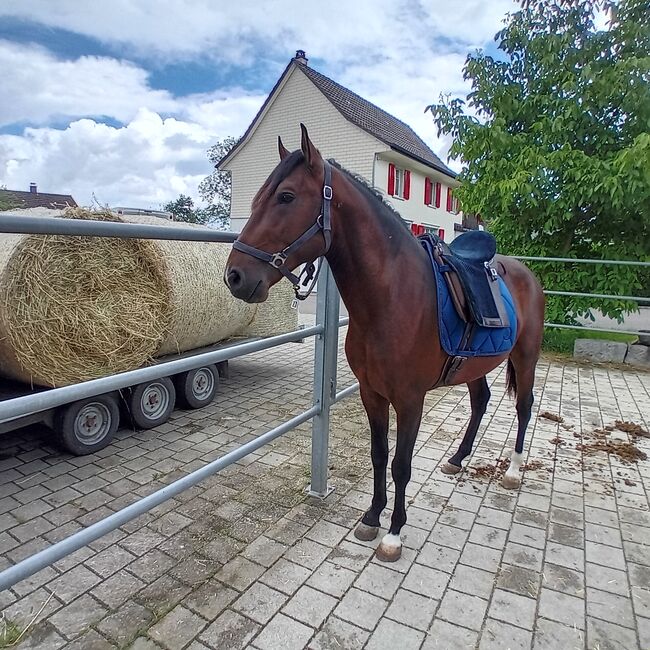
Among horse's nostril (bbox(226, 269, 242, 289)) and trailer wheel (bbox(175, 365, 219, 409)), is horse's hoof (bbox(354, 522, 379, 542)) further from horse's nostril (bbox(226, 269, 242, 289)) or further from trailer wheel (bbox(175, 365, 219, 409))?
trailer wheel (bbox(175, 365, 219, 409))

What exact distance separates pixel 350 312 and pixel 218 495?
138cm

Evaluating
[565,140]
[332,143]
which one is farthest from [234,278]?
[332,143]

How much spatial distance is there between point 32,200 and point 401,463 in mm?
25950

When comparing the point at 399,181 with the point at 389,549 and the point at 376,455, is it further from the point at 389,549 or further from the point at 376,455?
the point at 389,549

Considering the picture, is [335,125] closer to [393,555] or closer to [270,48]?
[270,48]

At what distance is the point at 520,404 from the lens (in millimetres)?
2875

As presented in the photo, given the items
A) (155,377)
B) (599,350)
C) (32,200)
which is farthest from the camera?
(32,200)

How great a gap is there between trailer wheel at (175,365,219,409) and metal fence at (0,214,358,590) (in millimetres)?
1734

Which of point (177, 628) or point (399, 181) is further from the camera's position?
point (399, 181)

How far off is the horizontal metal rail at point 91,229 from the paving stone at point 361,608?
144cm

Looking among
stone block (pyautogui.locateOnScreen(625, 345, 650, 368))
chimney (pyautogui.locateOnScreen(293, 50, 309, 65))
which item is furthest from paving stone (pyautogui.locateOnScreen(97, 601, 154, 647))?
chimney (pyautogui.locateOnScreen(293, 50, 309, 65))

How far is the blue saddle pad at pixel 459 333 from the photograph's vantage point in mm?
1974

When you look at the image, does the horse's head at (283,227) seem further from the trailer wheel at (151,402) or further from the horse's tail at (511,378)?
the trailer wheel at (151,402)

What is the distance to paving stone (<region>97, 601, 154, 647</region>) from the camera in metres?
1.57
